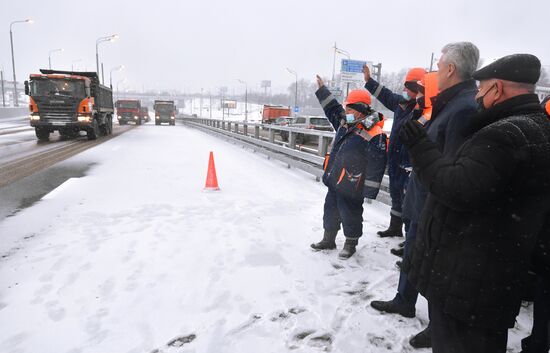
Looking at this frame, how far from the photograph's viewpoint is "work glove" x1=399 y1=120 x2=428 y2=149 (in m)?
1.68

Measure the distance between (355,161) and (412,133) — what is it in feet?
Result: 7.14

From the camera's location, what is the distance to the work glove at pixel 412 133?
1681 mm

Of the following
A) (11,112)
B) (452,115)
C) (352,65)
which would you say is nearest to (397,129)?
(452,115)

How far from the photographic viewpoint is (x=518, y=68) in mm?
1518

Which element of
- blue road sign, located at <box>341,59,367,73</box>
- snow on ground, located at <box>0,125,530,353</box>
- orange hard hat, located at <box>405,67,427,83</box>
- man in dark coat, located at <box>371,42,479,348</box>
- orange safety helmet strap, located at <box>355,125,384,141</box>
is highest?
blue road sign, located at <box>341,59,367,73</box>

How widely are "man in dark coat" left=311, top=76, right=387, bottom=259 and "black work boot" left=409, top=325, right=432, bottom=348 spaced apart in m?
1.55

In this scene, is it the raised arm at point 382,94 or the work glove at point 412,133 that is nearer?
the work glove at point 412,133

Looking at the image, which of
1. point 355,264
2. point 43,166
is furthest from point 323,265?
point 43,166

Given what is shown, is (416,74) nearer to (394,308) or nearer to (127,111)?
(394,308)

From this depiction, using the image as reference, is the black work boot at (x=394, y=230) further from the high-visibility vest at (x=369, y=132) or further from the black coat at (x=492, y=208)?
the black coat at (x=492, y=208)

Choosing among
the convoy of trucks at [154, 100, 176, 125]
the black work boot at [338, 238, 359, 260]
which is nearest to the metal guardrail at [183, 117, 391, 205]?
the black work boot at [338, 238, 359, 260]

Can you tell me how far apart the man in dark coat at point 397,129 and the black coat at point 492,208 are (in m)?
2.49

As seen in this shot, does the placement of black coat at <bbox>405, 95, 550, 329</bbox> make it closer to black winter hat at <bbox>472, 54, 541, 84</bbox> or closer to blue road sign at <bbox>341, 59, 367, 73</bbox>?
black winter hat at <bbox>472, 54, 541, 84</bbox>

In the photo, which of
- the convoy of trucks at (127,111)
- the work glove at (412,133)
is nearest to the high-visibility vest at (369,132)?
the work glove at (412,133)
